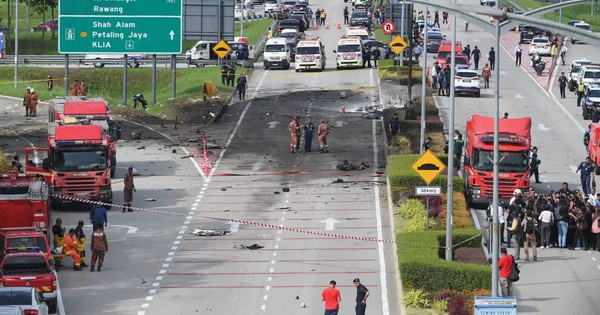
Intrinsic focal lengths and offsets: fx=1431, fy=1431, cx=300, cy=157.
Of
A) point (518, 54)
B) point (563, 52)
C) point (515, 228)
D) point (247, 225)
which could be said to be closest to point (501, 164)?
point (515, 228)

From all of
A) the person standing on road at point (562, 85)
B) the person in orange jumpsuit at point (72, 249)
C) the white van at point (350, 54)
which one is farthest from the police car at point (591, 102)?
the person in orange jumpsuit at point (72, 249)

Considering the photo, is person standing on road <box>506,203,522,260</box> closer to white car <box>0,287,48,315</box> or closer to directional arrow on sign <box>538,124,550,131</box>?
white car <box>0,287,48,315</box>

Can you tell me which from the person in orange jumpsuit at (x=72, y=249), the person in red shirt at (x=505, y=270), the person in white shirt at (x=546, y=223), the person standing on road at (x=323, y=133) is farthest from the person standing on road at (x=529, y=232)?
the person standing on road at (x=323, y=133)

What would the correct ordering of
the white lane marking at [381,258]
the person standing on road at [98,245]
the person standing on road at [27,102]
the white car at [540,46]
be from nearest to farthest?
the white lane marking at [381,258]
the person standing on road at [98,245]
the person standing on road at [27,102]
the white car at [540,46]

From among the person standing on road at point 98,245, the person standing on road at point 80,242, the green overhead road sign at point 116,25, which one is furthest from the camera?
the green overhead road sign at point 116,25

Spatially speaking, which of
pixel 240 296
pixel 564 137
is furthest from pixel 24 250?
pixel 564 137

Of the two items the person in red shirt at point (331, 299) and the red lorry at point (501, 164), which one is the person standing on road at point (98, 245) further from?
the red lorry at point (501, 164)

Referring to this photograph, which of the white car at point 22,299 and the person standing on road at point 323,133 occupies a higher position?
the person standing on road at point 323,133

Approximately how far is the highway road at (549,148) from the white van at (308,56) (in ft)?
29.0

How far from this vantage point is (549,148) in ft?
211

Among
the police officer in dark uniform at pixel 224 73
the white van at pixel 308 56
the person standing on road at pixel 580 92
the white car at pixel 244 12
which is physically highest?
the white car at pixel 244 12

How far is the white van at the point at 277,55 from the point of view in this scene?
307 feet

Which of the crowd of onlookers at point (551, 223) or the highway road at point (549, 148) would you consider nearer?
the highway road at point (549, 148)

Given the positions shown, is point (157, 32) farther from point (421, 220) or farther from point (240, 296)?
point (240, 296)
